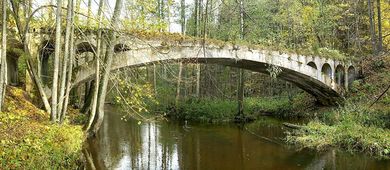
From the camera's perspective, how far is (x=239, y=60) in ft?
46.5

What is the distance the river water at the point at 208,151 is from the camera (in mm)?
9352

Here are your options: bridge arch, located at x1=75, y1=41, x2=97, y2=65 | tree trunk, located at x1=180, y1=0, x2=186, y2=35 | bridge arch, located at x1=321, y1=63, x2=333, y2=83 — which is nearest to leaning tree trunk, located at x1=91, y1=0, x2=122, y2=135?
bridge arch, located at x1=75, y1=41, x2=97, y2=65

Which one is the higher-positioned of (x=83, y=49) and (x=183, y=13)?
(x=183, y=13)

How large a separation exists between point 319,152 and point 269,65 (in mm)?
5250

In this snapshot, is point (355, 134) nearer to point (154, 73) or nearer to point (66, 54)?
point (154, 73)

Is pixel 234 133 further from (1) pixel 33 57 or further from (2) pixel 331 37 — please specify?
(2) pixel 331 37

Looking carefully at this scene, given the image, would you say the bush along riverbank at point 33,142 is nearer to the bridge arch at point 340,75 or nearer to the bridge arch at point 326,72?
the bridge arch at point 326,72

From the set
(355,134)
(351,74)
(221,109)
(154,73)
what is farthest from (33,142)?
(351,74)

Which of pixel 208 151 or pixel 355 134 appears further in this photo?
pixel 208 151

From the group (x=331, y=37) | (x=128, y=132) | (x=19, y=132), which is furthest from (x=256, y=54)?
(x=331, y=37)

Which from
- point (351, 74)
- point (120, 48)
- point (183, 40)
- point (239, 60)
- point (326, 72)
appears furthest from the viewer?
point (351, 74)

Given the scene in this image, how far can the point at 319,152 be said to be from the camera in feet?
34.4

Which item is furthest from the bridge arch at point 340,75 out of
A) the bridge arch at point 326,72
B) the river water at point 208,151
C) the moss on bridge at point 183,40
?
the river water at point 208,151

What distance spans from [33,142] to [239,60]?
9.55 meters
